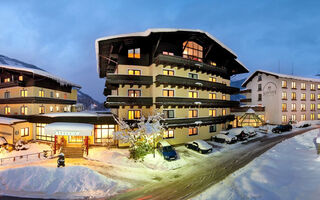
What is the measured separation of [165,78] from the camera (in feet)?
71.8

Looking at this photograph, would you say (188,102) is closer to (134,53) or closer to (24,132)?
(134,53)

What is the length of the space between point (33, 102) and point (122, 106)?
58.8 ft

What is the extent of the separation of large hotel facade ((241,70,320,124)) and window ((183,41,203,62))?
26.4m

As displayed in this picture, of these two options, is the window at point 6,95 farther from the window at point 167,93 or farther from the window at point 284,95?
the window at point 284,95

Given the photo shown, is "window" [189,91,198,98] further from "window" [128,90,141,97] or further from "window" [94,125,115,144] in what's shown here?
"window" [94,125,115,144]

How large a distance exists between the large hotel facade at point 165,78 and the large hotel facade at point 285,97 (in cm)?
2522

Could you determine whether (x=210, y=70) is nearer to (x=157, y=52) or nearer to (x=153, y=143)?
(x=157, y=52)

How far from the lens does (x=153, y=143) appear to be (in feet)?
61.9

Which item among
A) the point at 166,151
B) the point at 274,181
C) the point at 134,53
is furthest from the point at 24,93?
the point at 274,181

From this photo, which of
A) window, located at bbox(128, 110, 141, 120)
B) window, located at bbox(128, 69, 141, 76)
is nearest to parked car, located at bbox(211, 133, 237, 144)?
window, located at bbox(128, 110, 141, 120)

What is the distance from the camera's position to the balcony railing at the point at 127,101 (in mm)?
21062

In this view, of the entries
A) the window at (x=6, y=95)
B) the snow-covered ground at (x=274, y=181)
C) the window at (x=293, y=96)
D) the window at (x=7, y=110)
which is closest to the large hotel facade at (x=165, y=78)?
the snow-covered ground at (x=274, y=181)

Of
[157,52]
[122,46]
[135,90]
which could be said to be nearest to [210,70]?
[157,52]

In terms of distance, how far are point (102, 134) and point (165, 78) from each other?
44.4ft
